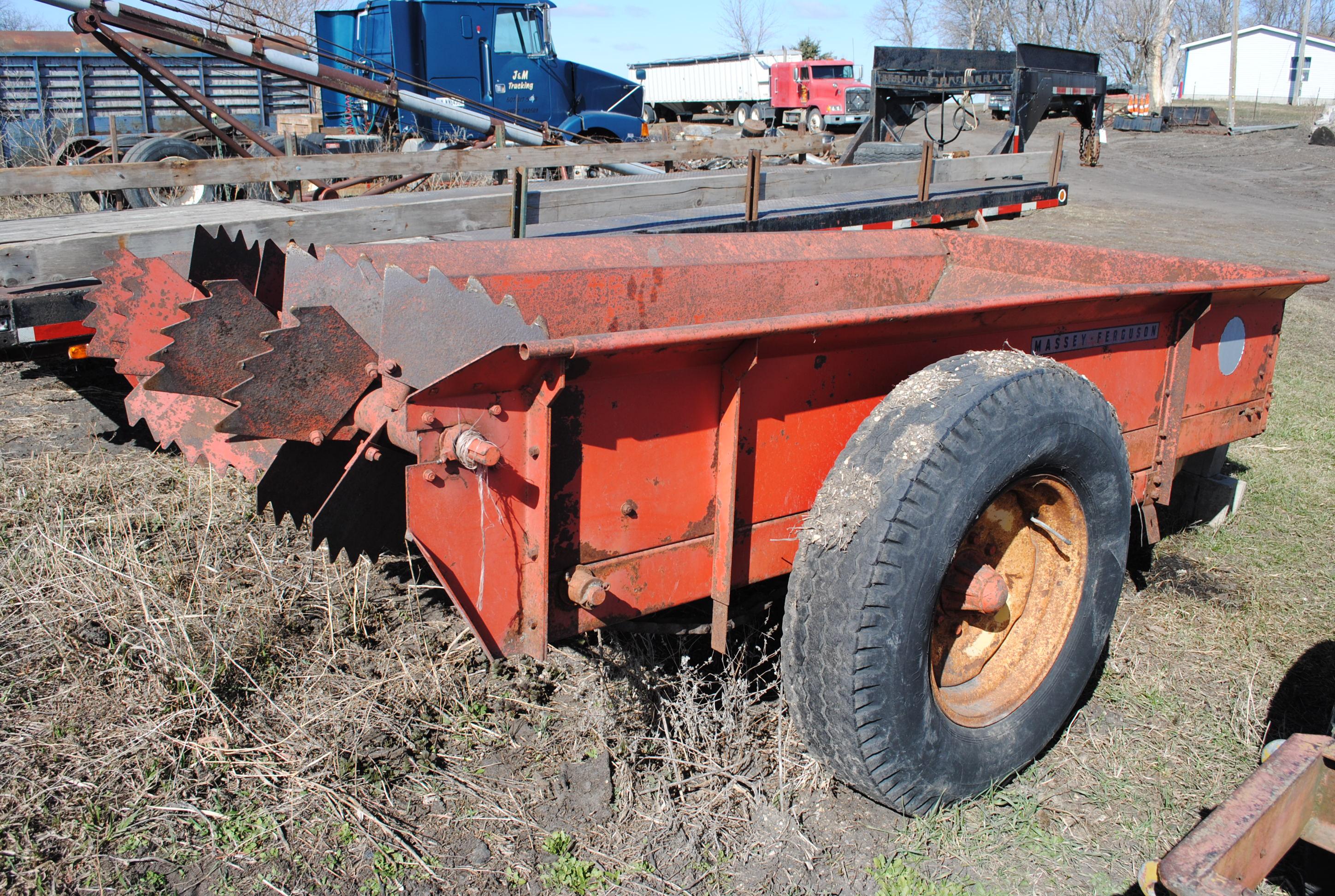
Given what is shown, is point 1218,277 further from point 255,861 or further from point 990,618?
point 255,861

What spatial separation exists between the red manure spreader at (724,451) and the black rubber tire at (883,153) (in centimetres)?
541

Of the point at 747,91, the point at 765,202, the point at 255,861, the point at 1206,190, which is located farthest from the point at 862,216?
the point at 747,91

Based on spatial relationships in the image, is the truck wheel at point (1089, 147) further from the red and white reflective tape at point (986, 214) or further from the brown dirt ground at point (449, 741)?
the brown dirt ground at point (449, 741)

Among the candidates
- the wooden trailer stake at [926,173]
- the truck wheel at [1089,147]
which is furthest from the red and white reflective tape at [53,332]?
the truck wheel at [1089,147]

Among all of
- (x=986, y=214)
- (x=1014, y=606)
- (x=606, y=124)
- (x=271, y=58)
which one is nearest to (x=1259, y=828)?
(x=1014, y=606)

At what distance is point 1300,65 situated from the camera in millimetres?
38094

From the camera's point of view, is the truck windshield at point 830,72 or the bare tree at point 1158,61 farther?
the bare tree at point 1158,61

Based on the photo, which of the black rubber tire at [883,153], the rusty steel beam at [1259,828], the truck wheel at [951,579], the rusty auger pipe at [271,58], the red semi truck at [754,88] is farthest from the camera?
the red semi truck at [754,88]

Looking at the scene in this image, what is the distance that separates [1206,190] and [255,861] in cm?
2188

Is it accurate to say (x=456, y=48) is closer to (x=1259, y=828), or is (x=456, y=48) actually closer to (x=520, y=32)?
(x=520, y=32)

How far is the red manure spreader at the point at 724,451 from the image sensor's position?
1867 millimetres

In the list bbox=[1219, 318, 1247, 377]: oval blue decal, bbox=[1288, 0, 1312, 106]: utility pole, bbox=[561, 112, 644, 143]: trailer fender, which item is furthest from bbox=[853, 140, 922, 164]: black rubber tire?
bbox=[1288, 0, 1312, 106]: utility pole

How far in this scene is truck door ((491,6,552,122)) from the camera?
15148 mm

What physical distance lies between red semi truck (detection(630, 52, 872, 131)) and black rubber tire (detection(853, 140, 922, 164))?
17757 mm
